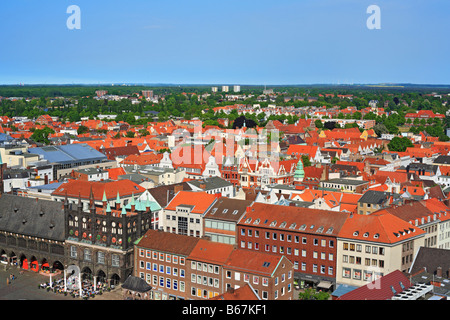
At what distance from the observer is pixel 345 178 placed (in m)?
90.8

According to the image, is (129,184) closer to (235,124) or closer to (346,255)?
(346,255)

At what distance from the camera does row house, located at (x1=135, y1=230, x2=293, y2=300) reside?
148ft

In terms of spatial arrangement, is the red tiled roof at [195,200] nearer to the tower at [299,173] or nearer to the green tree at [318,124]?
the tower at [299,173]

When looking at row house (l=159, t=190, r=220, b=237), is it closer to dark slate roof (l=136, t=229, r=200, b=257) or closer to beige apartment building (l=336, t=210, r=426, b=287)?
A: dark slate roof (l=136, t=229, r=200, b=257)

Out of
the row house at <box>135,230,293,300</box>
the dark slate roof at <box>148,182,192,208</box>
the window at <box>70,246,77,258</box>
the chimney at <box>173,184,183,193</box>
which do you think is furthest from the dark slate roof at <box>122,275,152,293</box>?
the chimney at <box>173,184,183,193</box>

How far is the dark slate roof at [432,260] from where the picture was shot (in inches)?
1935

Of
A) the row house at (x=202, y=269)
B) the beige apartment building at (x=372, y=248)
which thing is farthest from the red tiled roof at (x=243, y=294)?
the beige apartment building at (x=372, y=248)

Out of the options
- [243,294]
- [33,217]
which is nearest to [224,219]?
[243,294]

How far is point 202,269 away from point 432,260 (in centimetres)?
2115

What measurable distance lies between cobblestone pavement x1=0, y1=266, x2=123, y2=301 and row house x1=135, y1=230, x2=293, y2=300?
4.31 m

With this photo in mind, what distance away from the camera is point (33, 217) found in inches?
2454

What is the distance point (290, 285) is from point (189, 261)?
30.6 feet

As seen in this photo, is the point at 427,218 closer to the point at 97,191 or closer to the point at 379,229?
the point at 379,229
